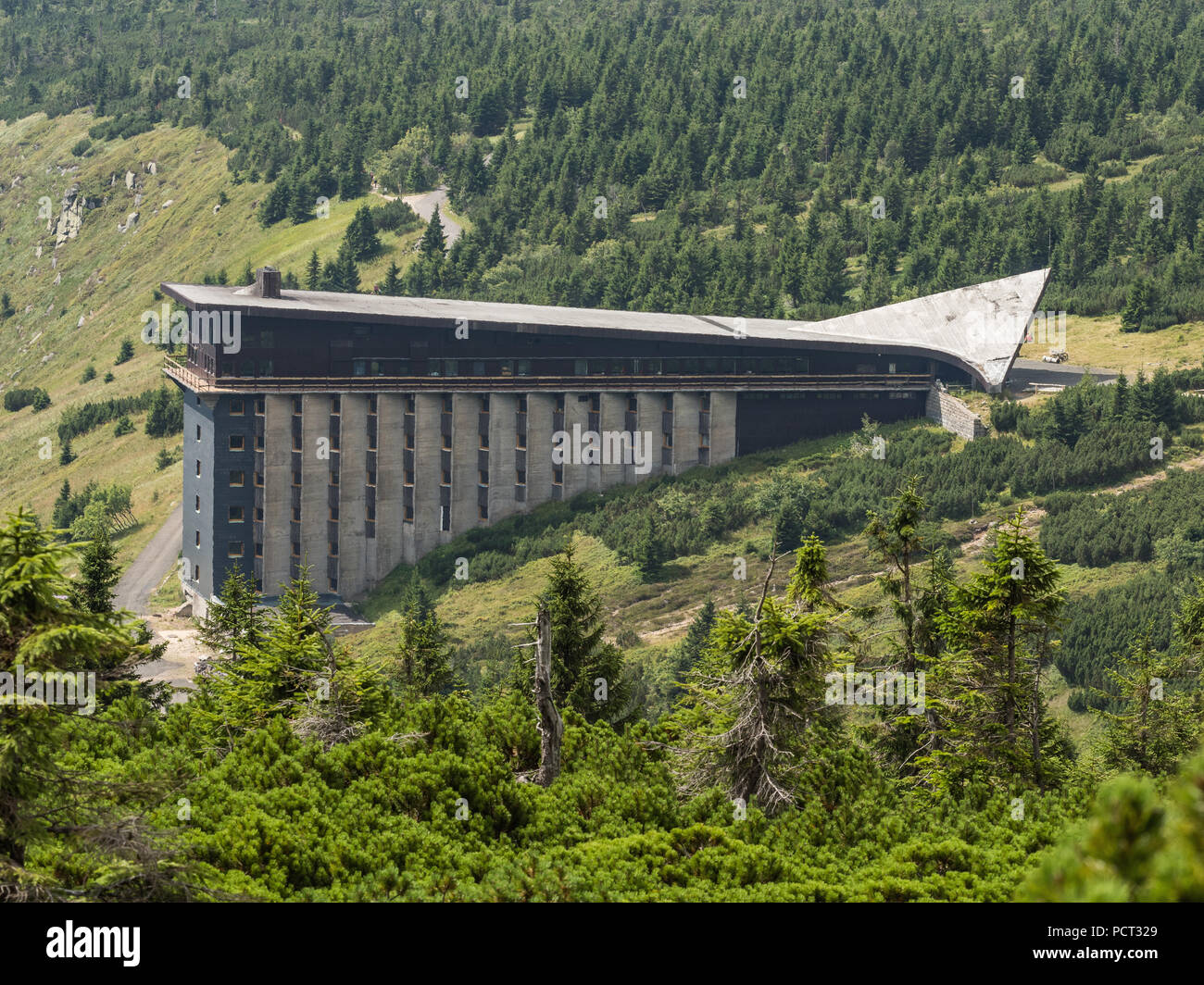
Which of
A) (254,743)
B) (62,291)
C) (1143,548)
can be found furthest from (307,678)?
(62,291)

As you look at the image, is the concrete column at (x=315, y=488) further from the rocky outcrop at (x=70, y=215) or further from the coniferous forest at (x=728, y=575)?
the rocky outcrop at (x=70, y=215)

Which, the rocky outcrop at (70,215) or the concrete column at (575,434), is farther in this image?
the rocky outcrop at (70,215)

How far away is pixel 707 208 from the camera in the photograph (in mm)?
143625

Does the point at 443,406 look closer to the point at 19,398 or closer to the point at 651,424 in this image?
the point at 651,424

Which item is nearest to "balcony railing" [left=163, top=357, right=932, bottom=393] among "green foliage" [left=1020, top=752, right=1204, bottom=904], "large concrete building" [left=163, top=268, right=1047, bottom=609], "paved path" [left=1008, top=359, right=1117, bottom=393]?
"large concrete building" [left=163, top=268, right=1047, bottom=609]

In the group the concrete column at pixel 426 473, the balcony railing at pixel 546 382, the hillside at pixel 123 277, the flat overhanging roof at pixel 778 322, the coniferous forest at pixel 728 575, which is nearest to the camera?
the coniferous forest at pixel 728 575

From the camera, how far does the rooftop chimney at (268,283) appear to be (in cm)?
8856

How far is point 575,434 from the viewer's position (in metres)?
93.4

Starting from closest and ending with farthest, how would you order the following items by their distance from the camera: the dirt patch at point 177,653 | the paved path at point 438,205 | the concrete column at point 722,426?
the dirt patch at point 177,653
the concrete column at point 722,426
the paved path at point 438,205

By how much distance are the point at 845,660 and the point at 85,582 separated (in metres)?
27.9

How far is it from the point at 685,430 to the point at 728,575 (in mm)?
14864

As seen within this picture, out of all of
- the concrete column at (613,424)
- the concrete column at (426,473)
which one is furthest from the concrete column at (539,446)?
the concrete column at (426,473)

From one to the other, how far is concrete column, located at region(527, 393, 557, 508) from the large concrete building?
0.43 feet

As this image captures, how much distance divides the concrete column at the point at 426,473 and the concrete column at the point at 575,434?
8236 mm
